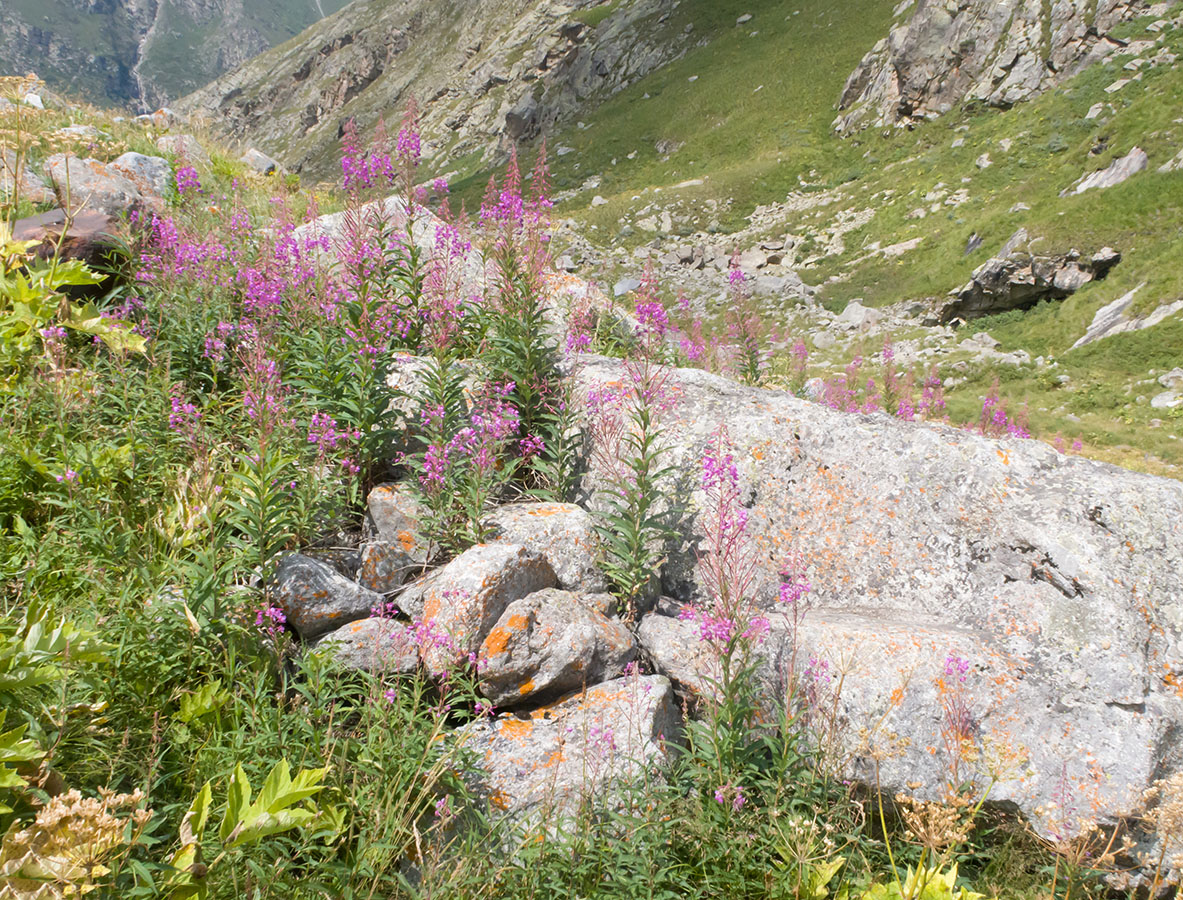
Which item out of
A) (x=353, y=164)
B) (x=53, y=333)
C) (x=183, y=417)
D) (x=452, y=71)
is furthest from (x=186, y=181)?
(x=452, y=71)

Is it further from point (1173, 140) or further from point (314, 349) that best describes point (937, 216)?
point (314, 349)

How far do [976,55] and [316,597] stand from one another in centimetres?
5907

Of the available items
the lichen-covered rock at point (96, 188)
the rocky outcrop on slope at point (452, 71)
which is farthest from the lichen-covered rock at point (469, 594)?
the rocky outcrop on slope at point (452, 71)

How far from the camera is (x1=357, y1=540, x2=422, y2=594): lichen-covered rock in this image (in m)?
4.38

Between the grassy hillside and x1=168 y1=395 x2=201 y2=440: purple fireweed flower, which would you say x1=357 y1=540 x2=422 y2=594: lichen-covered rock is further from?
the grassy hillside

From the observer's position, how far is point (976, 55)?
4484cm

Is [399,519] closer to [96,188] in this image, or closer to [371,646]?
[371,646]

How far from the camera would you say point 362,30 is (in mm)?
173250

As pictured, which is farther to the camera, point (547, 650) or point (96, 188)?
point (96, 188)

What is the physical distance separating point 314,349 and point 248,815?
3.75 metres

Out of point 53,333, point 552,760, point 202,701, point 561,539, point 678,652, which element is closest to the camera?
point 202,701

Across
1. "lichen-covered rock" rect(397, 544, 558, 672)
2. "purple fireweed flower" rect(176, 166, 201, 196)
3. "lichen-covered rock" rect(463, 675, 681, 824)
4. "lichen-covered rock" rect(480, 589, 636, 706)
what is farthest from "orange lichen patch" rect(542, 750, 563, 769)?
"purple fireweed flower" rect(176, 166, 201, 196)

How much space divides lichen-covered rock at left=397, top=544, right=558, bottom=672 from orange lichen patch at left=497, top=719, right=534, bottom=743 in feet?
1.49

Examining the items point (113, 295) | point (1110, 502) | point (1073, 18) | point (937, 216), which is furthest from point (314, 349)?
point (1073, 18)
